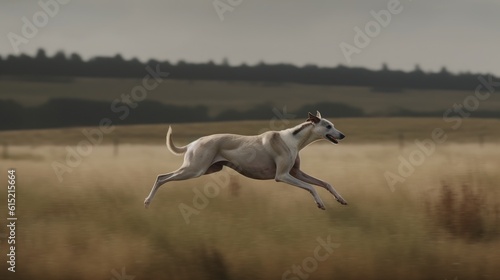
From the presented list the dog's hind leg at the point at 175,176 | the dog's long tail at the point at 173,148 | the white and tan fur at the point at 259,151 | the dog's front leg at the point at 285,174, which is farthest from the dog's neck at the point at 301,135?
the dog's long tail at the point at 173,148

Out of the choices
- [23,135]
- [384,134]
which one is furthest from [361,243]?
[384,134]

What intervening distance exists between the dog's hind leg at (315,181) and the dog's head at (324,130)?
625 millimetres

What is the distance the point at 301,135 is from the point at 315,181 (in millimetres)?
725

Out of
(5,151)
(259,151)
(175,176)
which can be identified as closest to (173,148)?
(175,176)

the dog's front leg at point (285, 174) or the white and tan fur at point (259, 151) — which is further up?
the white and tan fur at point (259, 151)

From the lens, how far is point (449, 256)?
10.8 m

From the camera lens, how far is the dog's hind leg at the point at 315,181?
10.6 metres

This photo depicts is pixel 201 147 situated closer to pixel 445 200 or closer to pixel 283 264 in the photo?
pixel 283 264

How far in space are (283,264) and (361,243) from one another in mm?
1113

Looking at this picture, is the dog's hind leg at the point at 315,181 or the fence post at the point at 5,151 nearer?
the dog's hind leg at the point at 315,181

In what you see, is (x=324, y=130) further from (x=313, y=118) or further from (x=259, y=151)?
(x=259, y=151)

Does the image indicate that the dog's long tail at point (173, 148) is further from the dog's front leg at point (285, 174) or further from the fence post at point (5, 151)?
the fence post at point (5, 151)

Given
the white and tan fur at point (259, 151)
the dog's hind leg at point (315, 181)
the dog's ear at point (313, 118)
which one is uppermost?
the dog's ear at point (313, 118)

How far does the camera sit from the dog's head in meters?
10.3
